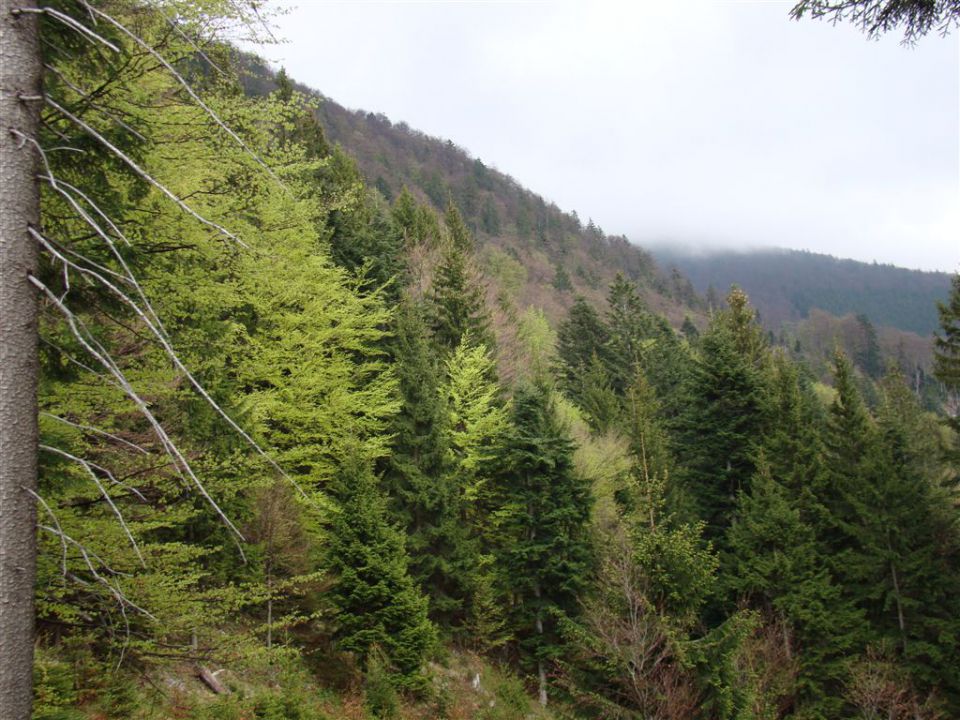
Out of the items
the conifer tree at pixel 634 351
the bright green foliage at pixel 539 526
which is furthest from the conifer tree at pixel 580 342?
the bright green foliage at pixel 539 526

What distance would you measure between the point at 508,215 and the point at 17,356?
4318 inches

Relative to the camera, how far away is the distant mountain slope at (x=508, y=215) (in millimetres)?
89531

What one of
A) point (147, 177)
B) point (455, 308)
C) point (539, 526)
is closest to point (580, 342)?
point (455, 308)

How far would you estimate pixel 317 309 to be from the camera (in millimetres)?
13867

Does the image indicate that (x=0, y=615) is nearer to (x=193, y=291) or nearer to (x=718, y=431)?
(x=193, y=291)

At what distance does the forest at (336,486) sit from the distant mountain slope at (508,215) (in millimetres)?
53732

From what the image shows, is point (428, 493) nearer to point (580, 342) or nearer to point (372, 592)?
point (372, 592)

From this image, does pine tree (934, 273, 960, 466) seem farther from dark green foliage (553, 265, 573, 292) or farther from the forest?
dark green foliage (553, 265, 573, 292)

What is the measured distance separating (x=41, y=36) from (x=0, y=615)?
9.28 feet

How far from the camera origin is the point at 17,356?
2732 mm

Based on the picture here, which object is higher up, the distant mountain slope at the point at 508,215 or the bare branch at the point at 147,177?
the distant mountain slope at the point at 508,215

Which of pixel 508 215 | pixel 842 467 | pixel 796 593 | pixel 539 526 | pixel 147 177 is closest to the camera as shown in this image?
pixel 147 177

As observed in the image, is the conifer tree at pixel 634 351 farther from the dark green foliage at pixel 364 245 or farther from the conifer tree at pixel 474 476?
the conifer tree at pixel 474 476

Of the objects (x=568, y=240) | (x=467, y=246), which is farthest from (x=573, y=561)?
(x=568, y=240)
